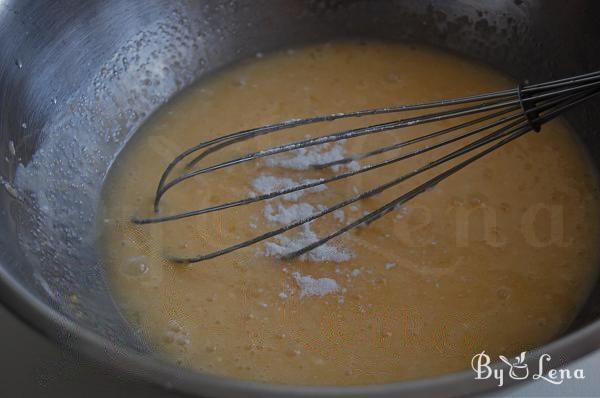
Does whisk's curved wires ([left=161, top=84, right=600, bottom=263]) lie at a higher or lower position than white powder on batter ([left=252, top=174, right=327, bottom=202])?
lower

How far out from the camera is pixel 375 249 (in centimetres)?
147

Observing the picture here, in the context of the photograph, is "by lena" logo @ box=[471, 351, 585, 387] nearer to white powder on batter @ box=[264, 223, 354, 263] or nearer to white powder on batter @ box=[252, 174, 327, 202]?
white powder on batter @ box=[264, 223, 354, 263]

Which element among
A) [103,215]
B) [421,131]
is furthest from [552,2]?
[103,215]

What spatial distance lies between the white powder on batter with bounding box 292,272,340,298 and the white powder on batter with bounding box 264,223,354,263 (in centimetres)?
5

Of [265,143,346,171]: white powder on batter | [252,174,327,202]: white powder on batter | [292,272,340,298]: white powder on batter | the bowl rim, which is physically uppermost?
[265,143,346,171]: white powder on batter

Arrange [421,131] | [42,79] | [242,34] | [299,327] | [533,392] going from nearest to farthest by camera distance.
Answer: [533,392] → [299,327] → [42,79] → [421,131] → [242,34]

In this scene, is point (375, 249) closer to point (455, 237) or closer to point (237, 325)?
point (455, 237)

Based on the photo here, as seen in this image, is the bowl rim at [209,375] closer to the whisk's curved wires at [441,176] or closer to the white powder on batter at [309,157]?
the whisk's curved wires at [441,176]

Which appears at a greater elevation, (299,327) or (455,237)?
(455,237)

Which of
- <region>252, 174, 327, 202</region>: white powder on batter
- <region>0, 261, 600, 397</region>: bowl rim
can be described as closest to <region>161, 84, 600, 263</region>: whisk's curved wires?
<region>252, 174, 327, 202</region>: white powder on batter

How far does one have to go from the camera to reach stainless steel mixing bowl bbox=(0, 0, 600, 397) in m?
1.38

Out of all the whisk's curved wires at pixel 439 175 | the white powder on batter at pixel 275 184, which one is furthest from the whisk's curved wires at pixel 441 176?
the white powder on batter at pixel 275 184

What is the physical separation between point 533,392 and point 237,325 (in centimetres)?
55

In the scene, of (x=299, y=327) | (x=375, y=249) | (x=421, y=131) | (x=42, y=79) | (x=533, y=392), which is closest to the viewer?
(x=533, y=392)
